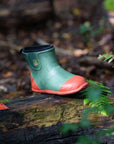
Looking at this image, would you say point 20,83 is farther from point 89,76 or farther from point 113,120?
point 113,120

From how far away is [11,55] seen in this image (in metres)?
4.29

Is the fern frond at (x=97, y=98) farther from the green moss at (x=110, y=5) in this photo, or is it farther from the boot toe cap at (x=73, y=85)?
the green moss at (x=110, y=5)

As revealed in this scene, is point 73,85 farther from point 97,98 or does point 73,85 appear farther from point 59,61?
point 59,61

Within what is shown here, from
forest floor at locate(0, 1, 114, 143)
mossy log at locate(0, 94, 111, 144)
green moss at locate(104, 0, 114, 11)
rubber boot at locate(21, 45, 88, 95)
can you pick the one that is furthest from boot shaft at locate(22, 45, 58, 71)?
green moss at locate(104, 0, 114, 11)

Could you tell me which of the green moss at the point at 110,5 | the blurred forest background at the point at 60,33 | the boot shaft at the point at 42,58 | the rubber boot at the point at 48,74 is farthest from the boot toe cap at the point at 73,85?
the green moss at the point at 110,5

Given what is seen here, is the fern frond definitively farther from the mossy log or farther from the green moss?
the green moss

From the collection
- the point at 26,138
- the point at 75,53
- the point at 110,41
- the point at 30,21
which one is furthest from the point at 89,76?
the point at 30,21

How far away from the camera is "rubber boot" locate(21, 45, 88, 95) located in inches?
71.4

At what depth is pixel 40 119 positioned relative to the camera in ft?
5.24

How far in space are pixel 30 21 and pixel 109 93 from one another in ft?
A: 13.2

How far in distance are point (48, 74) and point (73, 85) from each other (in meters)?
0.33

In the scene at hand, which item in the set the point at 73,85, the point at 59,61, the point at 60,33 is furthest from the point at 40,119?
the point at 60,33

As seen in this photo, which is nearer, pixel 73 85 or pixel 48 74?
pixel 73 85

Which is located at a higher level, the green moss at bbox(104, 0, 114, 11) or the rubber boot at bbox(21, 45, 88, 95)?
the green moss at bbox(104, 0, 114, 11)
